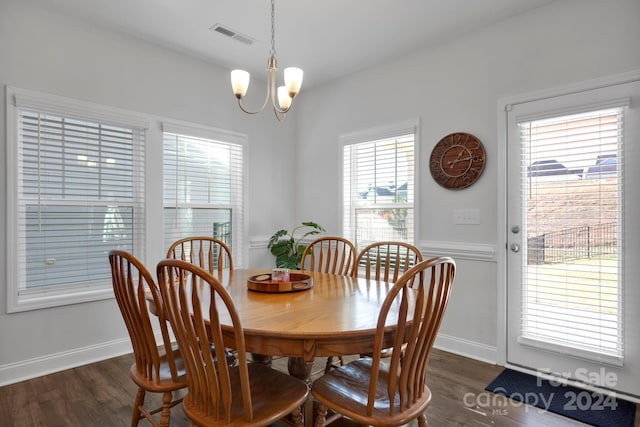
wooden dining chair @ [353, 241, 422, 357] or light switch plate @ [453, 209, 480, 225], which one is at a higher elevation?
light switch plate @ [453, 209, 480, 225]

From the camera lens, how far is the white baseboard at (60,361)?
2.50 metres

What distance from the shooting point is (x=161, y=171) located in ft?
10.7

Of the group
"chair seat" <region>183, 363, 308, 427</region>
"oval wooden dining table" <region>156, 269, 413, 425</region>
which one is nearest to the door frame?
"oval wooden dining table" <region>156, 269, 413, 425</region>

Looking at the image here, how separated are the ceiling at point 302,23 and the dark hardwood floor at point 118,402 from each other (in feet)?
8.73

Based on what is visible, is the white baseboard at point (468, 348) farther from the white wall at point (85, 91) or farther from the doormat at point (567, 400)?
the white wall at point (85, 91)

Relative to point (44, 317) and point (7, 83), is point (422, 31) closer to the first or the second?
point (7, 83)

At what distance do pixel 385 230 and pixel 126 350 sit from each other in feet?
8.30

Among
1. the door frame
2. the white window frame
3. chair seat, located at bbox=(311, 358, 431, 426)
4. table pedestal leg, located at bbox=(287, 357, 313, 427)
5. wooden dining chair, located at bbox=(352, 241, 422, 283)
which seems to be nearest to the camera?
chair seat, located at bbox=(311, 358, 431, 426)

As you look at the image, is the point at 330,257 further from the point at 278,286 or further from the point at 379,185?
the point at 278,286

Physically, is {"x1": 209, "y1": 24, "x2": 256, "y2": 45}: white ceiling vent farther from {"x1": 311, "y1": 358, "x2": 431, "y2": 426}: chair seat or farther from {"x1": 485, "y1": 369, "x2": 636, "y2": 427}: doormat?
{"x1": 485, "y1": 369, "x2": 636, "y2": 427}: doormat

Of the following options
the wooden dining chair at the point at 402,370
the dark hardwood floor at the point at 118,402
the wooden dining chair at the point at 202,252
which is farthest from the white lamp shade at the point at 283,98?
the dark hardwood floor at the point at 118,402

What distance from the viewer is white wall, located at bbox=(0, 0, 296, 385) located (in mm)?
2523

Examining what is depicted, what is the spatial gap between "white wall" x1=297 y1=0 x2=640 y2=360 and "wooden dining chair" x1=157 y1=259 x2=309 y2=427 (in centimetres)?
200

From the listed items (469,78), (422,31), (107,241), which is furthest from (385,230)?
(107,241)
